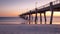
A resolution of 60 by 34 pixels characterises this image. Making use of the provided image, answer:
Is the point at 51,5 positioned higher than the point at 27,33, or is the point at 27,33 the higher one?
the point at 51,5

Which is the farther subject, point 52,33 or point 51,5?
point 51,5

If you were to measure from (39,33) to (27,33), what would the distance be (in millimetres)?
713

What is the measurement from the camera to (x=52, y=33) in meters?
10.5

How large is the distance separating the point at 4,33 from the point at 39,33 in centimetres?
205

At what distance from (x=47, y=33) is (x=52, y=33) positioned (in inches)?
11.5

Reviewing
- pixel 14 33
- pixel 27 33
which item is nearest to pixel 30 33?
pixel 27 33

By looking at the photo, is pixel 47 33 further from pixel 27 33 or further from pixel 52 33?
pixel 27 33

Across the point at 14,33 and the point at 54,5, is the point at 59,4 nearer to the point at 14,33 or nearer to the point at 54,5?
the point at 54,5

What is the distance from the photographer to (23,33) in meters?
10.6

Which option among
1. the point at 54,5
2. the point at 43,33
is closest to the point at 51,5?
the point at 54,5

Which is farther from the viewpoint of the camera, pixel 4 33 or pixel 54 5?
pixel 54 5

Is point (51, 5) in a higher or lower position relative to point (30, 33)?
higher

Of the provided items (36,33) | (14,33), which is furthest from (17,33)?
(36,33)

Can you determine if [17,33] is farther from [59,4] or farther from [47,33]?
[59,4]
